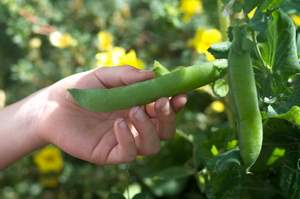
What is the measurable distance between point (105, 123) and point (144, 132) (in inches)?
6.0

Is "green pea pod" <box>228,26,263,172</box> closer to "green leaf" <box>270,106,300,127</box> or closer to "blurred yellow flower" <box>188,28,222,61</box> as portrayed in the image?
"green leaf" <box>270,106,300,127</box>

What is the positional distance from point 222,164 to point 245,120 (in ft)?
0.45

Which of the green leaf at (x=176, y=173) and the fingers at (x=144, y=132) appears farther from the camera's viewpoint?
the green leaf at (x=176, y=173)

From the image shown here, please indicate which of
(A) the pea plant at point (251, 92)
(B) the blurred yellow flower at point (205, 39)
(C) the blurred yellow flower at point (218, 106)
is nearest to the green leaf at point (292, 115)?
(A) the pea plant at point (251, 92)

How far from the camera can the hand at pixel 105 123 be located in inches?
45.1

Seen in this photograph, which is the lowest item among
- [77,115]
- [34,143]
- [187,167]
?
[187,167]

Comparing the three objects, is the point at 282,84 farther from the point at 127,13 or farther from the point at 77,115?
the point at 127,13

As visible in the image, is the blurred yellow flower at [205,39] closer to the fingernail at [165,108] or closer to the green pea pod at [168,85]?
the fingernail at [165,108]

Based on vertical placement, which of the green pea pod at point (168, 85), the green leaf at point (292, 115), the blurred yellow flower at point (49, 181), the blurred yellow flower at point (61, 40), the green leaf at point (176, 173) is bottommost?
the blurred yellow flower at point (49, 181)

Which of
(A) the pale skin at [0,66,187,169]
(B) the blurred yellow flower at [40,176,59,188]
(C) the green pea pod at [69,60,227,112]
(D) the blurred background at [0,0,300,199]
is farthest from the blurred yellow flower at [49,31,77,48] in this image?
(C) the green pea pod at [69,60,227,112]

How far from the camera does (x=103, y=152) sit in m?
1.26

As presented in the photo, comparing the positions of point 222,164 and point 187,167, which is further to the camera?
point 187,167

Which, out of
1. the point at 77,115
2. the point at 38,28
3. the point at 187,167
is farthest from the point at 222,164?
the point at 38,28

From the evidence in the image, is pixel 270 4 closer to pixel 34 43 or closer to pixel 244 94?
pixel 244 94
